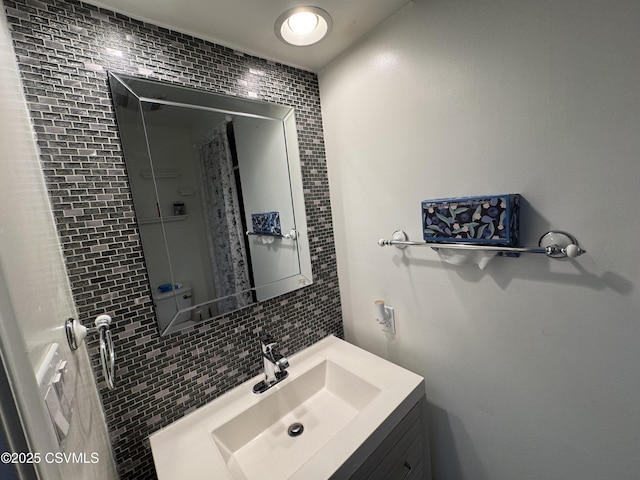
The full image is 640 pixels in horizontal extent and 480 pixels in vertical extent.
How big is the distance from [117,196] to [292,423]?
45.2 inches

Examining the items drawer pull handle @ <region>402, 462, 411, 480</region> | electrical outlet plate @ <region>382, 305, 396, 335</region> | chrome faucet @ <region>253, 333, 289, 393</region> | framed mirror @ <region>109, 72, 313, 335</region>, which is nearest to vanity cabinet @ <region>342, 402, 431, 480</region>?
drawer pull handle @ <region>402, 462, 411, 480</region>

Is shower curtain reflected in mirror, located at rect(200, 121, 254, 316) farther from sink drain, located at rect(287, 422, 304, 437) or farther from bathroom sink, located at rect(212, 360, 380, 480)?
sink drain, located at rect(287, 422, 304, 437)

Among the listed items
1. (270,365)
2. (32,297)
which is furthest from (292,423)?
(32,297)

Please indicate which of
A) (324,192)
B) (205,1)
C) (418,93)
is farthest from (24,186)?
(418,93)

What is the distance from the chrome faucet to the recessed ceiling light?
1.30 meters

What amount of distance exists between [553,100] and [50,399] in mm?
1413

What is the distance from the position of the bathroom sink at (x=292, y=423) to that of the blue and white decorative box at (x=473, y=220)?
2.36 feet

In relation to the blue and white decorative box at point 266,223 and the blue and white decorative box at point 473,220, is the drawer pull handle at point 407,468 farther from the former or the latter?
the blue and white decorative box at point 266,223

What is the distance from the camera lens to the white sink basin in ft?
2.85

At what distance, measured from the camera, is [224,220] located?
3.96 feet

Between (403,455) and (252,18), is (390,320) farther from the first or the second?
(252,18)

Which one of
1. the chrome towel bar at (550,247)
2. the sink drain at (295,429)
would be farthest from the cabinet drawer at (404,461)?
the chrome towel bar at (550,247)

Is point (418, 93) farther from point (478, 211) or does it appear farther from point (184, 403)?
point (184, 403)

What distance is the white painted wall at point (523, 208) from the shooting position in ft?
2.43
